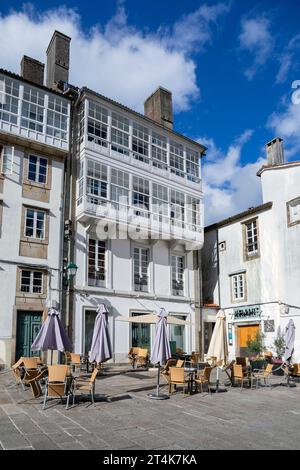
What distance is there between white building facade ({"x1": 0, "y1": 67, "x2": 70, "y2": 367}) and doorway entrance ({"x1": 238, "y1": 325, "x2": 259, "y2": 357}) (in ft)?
35.9

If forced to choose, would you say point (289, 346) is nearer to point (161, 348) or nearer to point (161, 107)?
point (161, 348)

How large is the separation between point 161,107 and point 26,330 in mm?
15925

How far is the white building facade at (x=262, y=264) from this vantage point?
20.9 m

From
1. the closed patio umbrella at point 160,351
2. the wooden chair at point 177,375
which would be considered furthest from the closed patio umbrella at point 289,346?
the closed patio umbrella at point 160,351

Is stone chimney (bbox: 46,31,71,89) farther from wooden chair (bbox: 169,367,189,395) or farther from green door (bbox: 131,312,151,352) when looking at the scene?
wooden chair (bbox: 169,367,189,395)

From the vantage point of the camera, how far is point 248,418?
862 centimetres

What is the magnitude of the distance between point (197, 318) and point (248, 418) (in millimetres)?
15394

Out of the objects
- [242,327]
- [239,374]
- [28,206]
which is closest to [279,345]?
[242,327]

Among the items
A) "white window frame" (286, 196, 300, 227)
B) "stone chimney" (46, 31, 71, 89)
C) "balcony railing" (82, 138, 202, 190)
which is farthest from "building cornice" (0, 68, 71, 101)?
"white window frame" (286, 196, 300, 227)

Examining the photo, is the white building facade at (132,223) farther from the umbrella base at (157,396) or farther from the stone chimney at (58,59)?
the umbrella base at (157,396)

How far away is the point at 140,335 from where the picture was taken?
2148 centimetres

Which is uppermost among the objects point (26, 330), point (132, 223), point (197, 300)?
point (132, 223)

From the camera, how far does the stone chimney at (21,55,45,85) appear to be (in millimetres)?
21359
